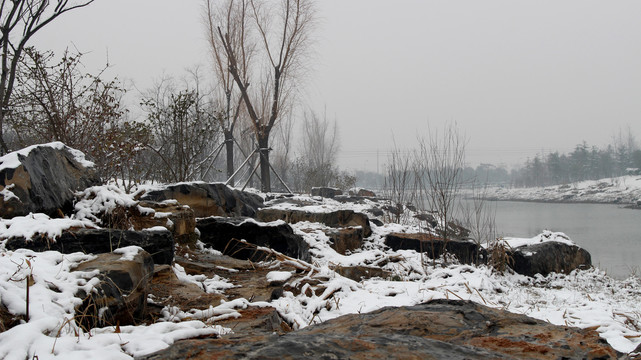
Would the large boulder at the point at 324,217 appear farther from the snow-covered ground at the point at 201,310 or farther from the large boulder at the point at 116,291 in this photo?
the large boulder at the point at 116,291

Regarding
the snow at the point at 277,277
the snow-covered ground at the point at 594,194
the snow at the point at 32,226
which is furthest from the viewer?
the snow-covered ground at the point at 594,194

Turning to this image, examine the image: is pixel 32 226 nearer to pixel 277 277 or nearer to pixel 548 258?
pixel 277 277

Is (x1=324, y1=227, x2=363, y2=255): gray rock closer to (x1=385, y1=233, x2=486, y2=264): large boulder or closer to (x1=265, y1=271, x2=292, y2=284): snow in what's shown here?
(x1=385, y1=233, x2=486, y2=264): large boulder

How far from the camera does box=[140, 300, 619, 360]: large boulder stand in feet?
4.24

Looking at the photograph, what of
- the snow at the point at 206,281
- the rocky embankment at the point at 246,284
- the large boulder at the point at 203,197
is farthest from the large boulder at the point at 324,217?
the snow at the point at 206,281

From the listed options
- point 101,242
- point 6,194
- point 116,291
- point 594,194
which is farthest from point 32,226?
point 594,194

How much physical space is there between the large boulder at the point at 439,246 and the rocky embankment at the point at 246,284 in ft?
0.07

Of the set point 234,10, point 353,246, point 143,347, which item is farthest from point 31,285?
point 234,10

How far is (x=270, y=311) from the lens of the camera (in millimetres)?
2959

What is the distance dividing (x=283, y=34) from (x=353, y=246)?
1237cm

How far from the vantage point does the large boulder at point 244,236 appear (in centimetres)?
549

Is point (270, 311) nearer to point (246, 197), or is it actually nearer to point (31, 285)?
point (31, 285)

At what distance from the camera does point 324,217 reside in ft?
28.6

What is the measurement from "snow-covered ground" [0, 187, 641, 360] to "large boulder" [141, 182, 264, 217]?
1769 mm
